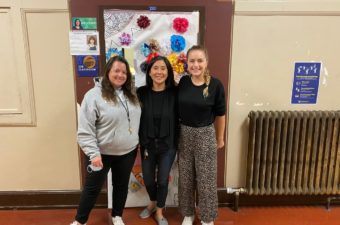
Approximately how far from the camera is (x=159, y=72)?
2.07 metres

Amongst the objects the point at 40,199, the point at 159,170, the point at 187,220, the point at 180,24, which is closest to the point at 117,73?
the point at 180,24

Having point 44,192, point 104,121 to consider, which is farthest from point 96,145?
point 44,192

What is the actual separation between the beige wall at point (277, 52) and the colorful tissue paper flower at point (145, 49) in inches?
25.6

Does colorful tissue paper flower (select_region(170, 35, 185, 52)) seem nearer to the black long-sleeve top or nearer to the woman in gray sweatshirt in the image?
the black long-sleeve top

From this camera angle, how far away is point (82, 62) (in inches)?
92.5

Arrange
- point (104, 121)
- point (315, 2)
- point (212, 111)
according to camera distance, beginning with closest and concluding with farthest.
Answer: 1. point (104, 121)
2. point (212, 111)
3. point (315, 2)

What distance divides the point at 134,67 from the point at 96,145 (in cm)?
71

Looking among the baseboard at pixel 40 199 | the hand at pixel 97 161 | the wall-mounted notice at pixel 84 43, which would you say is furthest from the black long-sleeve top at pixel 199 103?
the baseboard at pixel 40 199

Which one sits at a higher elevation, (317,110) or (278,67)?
(278,67)

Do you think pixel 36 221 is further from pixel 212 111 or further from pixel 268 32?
pixel 268 32

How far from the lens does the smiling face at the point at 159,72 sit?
208 centimetres

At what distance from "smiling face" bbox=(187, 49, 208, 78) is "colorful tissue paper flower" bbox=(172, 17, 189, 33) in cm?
35

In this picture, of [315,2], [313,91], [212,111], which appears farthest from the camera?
[313,91]

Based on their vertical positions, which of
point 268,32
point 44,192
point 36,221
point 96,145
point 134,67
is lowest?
point 36,221
